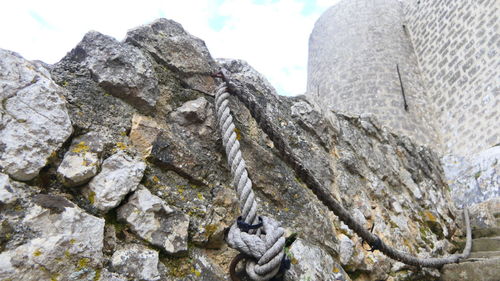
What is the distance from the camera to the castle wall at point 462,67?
5273 millimetres

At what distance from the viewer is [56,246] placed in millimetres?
957

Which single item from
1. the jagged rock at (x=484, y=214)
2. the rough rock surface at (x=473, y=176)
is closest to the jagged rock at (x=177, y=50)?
the jagged rock at (x=484, y=214)

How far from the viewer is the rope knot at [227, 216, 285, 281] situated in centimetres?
109

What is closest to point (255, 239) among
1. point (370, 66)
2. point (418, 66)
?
point (370, 66)

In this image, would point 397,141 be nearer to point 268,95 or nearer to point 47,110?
point 268,95

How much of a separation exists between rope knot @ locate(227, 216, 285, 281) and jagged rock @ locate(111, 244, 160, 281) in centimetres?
Answer: 24

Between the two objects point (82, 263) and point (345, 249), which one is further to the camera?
point (345, 249)

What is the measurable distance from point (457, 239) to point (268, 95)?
2179 mm

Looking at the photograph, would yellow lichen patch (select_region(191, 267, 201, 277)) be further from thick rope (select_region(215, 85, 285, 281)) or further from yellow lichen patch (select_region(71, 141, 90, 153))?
yellow lichen patch (select_region(71, 141, 90, 153))

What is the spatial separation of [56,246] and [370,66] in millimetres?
6969

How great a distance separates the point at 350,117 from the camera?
2787 mm

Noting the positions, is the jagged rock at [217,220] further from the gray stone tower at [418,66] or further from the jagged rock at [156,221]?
the gray stone tower at [418,66]

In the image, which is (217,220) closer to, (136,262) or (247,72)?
(136,262)

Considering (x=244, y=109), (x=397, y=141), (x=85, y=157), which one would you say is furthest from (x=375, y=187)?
(x=85, y=157)
